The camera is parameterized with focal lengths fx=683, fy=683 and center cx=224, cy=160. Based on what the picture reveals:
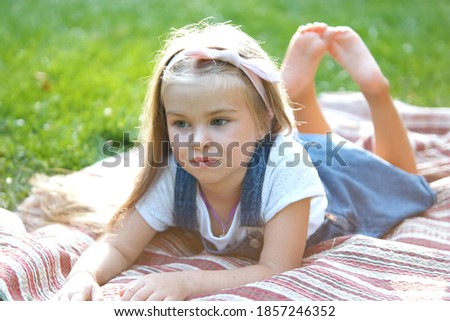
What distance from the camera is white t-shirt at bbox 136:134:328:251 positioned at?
221 centimetres

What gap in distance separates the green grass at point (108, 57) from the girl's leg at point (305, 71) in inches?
26.1

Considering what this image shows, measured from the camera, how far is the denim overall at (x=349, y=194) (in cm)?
235

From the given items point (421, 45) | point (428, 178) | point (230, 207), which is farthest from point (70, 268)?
point (421, 45)

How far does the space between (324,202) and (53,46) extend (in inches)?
120

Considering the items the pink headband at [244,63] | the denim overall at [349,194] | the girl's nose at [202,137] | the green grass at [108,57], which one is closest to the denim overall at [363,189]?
the denim overall at [349,194]

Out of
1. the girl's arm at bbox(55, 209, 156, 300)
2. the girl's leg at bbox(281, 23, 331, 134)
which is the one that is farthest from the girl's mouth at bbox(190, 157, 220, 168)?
the girl's leg at bbox(281, 23, 331, 134)

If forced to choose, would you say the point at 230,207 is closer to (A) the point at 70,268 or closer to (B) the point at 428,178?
(A) the point at 70,268

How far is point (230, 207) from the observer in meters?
2.34

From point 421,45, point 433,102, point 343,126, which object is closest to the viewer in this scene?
point 343,126

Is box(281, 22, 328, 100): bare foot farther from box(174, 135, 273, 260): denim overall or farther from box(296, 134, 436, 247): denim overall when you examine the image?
box(174, 135, 273, 260): denim overall

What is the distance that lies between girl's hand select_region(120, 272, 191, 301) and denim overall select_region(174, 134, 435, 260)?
37cm

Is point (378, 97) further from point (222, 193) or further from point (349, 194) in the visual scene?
point (222, 193)

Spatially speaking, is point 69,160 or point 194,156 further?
point 69,160

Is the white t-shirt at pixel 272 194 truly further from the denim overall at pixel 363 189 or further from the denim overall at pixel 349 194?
the denim overall at pixel 363 189
